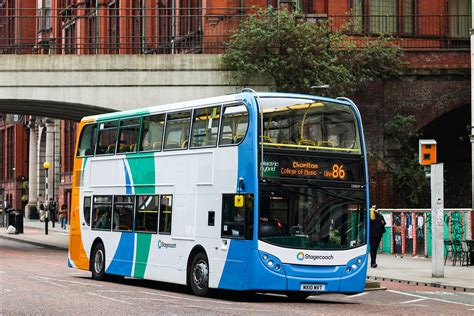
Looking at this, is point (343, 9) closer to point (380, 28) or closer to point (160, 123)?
point (380, 28)

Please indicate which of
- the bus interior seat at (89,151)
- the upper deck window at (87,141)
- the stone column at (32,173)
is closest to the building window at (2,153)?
the stone column at (32,173)

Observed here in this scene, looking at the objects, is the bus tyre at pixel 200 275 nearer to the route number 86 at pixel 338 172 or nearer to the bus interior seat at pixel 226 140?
the bus interior seat at pixel 226 140

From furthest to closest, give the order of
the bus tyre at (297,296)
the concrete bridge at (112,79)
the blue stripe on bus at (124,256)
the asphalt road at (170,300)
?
the concrete bridge at (112,79)
the blue stripe on bus at (124,256)
the bus tyre at (297,296)
the asphalt road at (170,300)

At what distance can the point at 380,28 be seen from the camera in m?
46.0

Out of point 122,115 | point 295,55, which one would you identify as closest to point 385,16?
point 295,55

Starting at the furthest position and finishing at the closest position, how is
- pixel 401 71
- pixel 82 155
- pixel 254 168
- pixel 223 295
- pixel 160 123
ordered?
pixel 401 71 < pixel 82 155 < pixel 160 123 < pixel 223 295 < pixel 254 168

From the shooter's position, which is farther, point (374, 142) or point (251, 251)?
point (374, 142)

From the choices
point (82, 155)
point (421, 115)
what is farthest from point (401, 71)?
point (82, 155)

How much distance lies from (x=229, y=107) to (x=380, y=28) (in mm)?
25776

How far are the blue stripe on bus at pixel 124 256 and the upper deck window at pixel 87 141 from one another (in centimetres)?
298

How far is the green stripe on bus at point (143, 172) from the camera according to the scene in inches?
948

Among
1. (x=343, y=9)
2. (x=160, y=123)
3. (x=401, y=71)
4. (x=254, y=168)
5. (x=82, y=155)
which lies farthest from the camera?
(x=343, y=9)

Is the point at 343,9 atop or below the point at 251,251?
atop

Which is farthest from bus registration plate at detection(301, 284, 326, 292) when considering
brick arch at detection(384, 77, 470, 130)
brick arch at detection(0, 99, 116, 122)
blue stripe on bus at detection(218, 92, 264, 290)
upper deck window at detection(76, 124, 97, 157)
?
brick arch at detection(384, 77, 470, 130)
